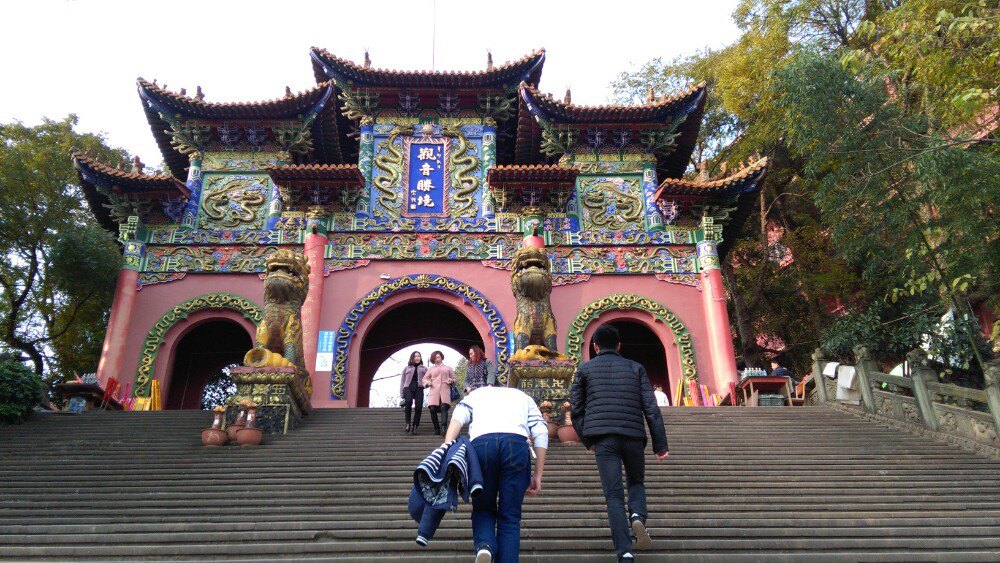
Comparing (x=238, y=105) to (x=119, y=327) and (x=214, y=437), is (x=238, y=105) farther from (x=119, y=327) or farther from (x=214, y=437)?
(x=214, y=437)

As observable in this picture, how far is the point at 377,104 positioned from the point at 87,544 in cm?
1284

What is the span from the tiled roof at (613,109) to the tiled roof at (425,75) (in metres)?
0.60

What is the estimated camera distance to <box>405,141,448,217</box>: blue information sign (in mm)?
16047

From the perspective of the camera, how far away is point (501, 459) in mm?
4398

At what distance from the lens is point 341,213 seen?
15.8 metres

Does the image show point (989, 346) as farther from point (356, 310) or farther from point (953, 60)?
point (356, 310)

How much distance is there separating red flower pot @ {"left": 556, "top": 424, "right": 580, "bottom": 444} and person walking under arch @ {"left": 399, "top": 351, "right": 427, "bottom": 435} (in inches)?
67.6

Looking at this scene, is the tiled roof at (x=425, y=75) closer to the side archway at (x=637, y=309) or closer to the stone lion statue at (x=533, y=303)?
the side archway at (x=637, y=309)

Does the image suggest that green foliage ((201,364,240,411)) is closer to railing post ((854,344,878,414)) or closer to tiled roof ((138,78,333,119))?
tiled roof ((138,78,333,119))

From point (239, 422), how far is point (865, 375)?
8.26m

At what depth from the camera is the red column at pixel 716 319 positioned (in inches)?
565

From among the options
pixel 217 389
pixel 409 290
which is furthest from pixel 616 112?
pixel 217 389

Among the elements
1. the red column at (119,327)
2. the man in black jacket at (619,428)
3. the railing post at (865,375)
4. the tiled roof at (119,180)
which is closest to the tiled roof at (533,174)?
the tiled roof at (119,180)

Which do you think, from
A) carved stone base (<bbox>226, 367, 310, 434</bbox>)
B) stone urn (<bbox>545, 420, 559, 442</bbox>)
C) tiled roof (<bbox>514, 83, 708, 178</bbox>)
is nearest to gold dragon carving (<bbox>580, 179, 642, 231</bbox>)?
tiled roof (<bbox>514, 83, 708, 178</bbox>)
